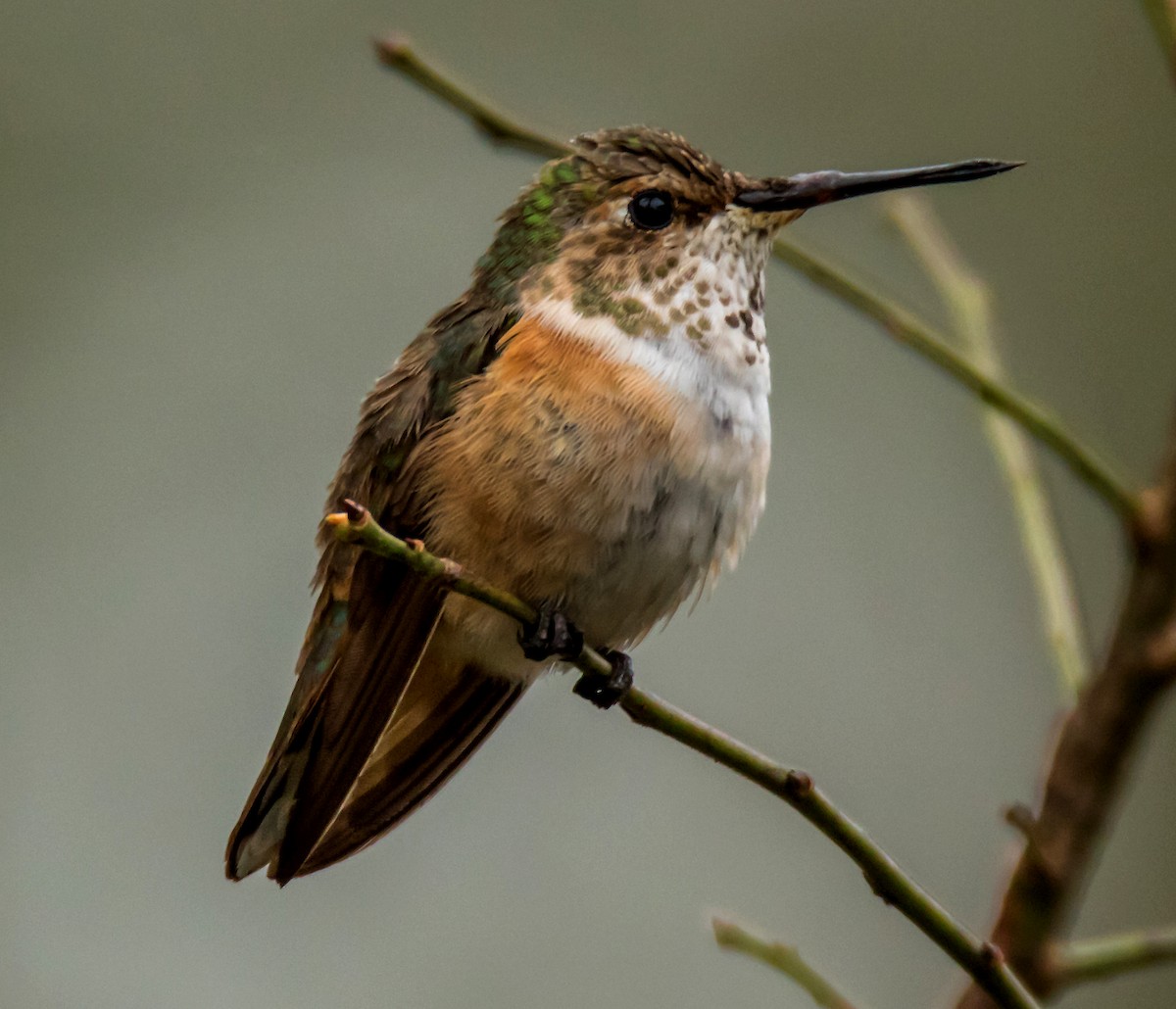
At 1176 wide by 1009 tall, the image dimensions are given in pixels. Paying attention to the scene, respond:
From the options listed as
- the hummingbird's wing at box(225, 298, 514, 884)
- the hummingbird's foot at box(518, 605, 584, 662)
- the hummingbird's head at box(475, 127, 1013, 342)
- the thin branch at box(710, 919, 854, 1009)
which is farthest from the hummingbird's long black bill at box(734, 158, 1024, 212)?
the thin branch at box(710, 919, 854, 1009)

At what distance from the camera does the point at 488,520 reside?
2.31 metres

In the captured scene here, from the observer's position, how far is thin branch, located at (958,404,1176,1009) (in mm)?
2068

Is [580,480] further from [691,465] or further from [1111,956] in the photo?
[1111,956]

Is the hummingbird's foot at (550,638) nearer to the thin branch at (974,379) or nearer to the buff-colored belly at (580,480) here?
the buff-colored belly at (580,480)

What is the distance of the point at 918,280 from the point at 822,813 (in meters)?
4.98

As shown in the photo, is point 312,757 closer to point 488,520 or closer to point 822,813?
point 488,520

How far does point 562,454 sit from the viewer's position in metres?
2.27

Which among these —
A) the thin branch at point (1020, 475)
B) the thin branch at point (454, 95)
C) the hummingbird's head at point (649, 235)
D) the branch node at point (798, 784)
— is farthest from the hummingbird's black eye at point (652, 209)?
the branch node at point (798, 784)

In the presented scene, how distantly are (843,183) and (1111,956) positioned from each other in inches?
47.2

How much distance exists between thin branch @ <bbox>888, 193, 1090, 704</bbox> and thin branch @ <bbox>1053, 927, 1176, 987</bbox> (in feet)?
1.35

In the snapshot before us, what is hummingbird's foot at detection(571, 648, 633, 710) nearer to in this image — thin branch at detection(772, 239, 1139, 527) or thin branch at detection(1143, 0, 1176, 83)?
thin branch at detection(772, 239, 1139, 527)

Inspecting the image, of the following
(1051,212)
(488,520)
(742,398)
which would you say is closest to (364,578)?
(488,520)

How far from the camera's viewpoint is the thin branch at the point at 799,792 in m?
1.62

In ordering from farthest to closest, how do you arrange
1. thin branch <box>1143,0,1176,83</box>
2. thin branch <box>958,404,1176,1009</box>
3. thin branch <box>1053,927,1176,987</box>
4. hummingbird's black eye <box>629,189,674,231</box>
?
1. hummingbird's black eye <box>629,189,674,231</box>
2. thin branch <box>1143,0,1176,83</box>
3. thin branch <box>958,404,1176,1009</box>
4. thin branch <box>1053,927,1176,987</box>
